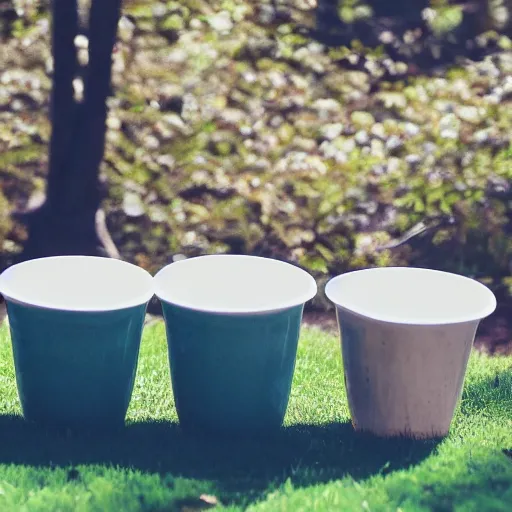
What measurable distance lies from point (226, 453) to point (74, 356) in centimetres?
72

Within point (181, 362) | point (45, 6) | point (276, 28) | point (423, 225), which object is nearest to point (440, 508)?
point (181, 362)

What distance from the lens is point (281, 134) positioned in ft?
18.4

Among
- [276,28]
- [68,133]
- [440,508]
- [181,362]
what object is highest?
[276,28]

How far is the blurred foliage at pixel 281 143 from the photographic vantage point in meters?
5.29

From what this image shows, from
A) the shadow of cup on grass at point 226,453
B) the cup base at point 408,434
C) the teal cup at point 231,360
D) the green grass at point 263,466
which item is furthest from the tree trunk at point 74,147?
the cup base at point 408,434

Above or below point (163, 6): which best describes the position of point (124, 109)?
below

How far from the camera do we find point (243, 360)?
3.53m

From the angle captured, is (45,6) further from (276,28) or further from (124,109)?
(276,28)

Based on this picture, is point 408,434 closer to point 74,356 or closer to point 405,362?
point 405,362

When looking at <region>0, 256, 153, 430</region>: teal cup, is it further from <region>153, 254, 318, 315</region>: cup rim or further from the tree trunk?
the tree trunk

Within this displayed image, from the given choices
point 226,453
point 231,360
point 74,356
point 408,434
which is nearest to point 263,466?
point 226,453

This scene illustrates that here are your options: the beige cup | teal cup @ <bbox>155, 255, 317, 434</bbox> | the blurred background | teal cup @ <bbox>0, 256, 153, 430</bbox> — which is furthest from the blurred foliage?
teal cup @ <bbox>0, 256, 153, 430</bbox>

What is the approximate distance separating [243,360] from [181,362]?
27 centimetres

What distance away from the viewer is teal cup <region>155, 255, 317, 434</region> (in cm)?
349
